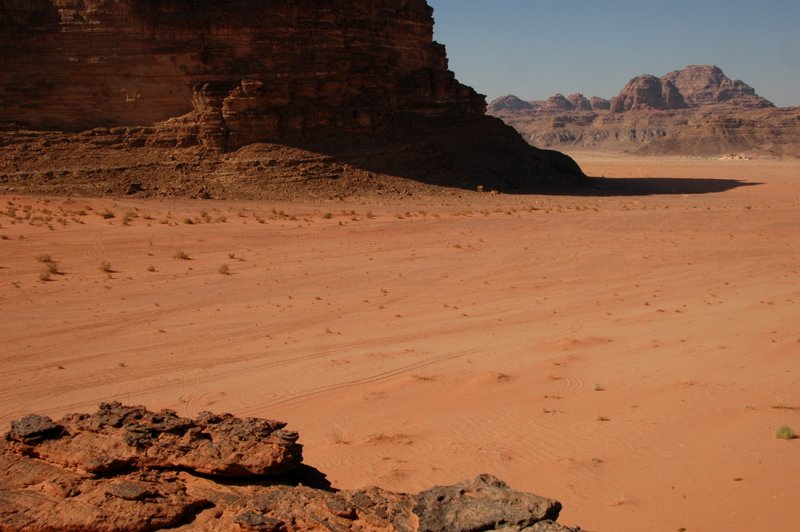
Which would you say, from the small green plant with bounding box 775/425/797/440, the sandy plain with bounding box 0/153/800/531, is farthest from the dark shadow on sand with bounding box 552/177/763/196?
the small green plant with bounding box 775/425/797/440

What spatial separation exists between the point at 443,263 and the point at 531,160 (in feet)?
82.9

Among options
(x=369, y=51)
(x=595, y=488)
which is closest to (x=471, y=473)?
(x=595, y=488)

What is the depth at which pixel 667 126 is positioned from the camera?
15762 centimetres

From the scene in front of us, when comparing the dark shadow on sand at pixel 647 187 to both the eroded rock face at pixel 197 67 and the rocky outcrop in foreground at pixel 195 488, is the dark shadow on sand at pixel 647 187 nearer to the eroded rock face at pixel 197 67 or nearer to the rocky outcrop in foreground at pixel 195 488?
the eroded rock face at pixel 197 67

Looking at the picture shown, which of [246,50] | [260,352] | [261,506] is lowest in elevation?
[260,352]

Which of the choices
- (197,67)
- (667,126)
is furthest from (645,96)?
(197,67)

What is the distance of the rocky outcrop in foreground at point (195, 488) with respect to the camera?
3893 millimetres

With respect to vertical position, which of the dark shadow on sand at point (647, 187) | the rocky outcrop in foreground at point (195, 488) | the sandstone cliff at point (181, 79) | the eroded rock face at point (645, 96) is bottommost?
the rocky outcrop in foreground at point (195, 488)

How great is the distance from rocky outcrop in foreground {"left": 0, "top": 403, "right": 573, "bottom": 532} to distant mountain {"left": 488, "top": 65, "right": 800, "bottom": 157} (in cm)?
11811

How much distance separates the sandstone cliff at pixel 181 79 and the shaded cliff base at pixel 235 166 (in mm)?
108

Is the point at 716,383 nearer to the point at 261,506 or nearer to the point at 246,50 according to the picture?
the point at 261,506

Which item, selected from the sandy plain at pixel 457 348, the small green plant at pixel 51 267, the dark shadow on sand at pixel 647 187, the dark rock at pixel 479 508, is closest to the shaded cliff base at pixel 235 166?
the dark shadow on sand at pixel 647 187

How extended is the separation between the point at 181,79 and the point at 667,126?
14036 centimetres

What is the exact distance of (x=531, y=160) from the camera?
42250mm
